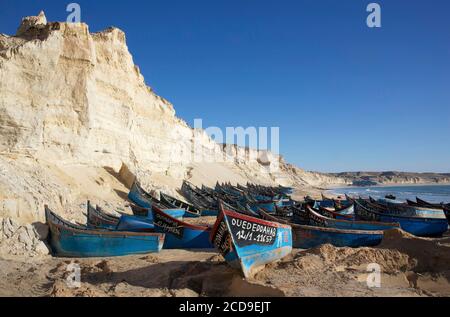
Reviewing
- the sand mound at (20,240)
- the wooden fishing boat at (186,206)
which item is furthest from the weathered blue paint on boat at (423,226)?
the sand mound at (20,240)

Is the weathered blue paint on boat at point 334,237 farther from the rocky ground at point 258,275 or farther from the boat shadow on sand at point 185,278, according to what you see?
the boat shadow on sand at point 185,278

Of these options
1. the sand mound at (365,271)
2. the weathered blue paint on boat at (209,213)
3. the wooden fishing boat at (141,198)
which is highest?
the wooden fishing boat at (141,198)

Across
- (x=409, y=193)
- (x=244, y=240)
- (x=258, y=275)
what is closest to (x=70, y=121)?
(x=244, y=240)

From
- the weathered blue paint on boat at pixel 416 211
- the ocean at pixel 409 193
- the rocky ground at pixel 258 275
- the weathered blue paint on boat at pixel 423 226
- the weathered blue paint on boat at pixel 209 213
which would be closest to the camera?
the rocky ground at pixel 258 275

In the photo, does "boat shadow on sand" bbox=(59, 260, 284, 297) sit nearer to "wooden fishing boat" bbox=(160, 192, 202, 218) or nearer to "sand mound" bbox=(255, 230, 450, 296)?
"sand mound" bbox=(255, 230, 450, 296)

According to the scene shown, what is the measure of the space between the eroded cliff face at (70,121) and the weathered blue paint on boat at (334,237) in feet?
32.1

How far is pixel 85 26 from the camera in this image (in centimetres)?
2116

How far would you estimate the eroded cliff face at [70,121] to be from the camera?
14133 mm

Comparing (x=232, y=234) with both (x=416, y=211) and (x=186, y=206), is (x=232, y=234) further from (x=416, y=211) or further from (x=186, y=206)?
(x=416, y=211)

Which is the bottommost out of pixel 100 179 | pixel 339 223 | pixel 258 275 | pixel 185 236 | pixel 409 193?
pixel 409 193

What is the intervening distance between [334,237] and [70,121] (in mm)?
17712

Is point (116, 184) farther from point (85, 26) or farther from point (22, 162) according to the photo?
point (85, 26)

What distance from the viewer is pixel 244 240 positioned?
22.7 feet
